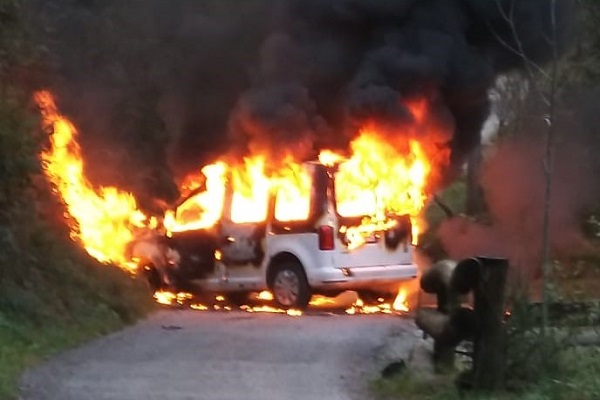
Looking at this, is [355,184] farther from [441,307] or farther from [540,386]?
[540,386]

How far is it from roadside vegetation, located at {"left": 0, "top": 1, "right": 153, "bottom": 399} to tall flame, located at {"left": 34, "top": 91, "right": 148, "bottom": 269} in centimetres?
148

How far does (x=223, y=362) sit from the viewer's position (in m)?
10.4

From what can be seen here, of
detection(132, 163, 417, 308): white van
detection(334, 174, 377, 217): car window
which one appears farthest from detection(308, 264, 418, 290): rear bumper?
detection(334, 174, 377, 217): car window

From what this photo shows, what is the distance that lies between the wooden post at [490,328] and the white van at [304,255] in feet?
19.8

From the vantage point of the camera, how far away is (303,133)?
16.8 m

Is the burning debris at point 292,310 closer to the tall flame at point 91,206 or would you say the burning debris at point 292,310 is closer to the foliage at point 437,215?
the tall flame at point 91,206

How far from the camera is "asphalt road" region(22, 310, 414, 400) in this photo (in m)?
9.08

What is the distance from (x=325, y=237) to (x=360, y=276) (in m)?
0.71

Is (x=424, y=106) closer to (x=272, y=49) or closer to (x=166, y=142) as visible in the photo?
(x=272, y=49)

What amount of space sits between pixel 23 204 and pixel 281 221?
4.03m

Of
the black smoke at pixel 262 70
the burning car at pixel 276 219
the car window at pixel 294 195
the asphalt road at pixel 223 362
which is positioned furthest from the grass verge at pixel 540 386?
the black smoke at pixel 262 70

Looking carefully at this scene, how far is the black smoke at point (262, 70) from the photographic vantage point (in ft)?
55.4

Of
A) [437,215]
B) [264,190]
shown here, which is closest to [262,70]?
[264,190]

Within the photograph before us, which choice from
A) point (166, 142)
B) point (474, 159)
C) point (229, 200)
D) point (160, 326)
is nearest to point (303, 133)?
point (229, 200)
